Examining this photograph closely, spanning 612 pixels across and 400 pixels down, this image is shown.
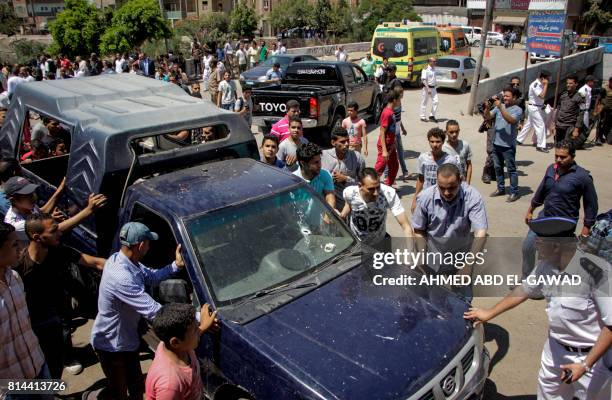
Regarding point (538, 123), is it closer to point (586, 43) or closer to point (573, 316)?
point (573, 316)

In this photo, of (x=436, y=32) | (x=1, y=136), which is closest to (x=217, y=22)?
(x=436, y=32)

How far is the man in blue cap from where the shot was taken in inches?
132

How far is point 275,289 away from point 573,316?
6.28 ft

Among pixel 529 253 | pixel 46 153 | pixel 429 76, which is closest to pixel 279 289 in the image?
pixel 529 253

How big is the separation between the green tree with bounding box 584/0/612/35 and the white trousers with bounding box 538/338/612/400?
215ft

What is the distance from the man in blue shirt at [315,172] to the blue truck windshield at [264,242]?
2.85 feet

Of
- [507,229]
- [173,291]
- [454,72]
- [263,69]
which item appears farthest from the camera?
[454,72]

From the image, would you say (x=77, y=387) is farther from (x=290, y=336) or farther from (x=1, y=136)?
(x=1, y=136)

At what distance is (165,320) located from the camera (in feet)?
8.66

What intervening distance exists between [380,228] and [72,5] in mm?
32592

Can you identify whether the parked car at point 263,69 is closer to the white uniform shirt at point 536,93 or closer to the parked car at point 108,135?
the white uniform shirt at point 536,93

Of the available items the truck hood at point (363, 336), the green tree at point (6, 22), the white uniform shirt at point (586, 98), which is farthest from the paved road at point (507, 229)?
the green tree at point (6, 22)

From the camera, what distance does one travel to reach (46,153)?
6.22 m

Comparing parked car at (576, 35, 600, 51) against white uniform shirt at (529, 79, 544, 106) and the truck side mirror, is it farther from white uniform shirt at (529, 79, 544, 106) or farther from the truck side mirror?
the truck side mirror
